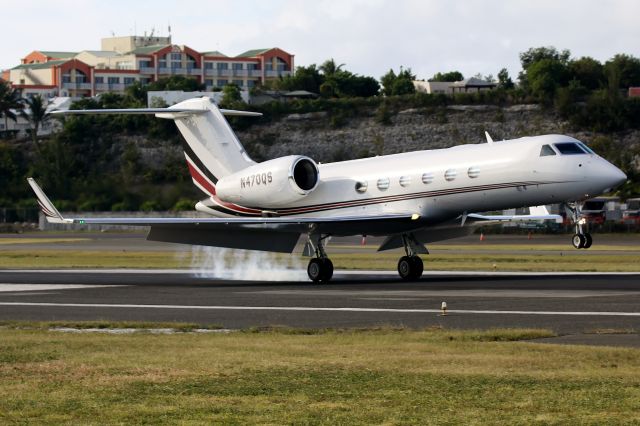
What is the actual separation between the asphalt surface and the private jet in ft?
4.65

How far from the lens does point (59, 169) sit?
2837 inches

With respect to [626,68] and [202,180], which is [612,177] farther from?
[626,68]

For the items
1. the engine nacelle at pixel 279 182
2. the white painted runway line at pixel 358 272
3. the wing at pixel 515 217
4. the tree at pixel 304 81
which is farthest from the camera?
the tree at pixel 304 81

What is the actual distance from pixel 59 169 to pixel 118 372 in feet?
195

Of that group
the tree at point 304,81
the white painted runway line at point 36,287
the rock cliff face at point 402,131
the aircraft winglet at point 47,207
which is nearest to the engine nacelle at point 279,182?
the white painted runway line at point 36,287

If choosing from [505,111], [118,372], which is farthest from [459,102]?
[118,372]

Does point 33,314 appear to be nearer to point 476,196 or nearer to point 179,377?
point 179,377

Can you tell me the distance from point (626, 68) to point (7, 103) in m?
69.4

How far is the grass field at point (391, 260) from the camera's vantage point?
40.1 m

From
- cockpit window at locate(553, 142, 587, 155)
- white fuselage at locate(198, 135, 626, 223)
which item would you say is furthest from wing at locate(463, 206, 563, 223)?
cockpit window at locate(553, 142, 587, 155)

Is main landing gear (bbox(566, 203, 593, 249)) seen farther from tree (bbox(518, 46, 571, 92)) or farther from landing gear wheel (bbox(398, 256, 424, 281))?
tree (bbox(518, 46, 571, 92))

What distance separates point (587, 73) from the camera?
422 feet

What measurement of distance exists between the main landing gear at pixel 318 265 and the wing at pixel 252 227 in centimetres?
38

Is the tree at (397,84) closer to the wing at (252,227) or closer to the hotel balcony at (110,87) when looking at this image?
the hotel balcony at (110,87)
